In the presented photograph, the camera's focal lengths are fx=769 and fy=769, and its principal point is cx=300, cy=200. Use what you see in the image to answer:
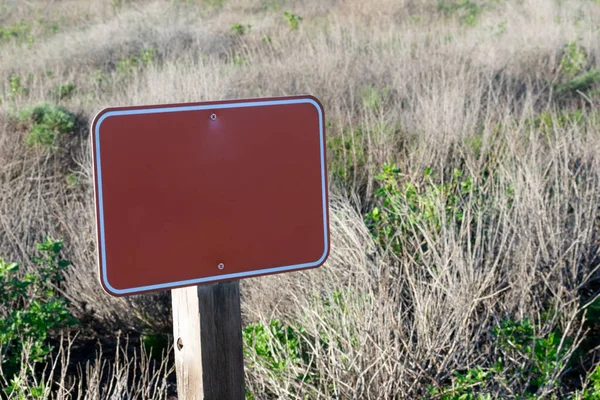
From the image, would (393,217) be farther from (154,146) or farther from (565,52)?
(565,52)

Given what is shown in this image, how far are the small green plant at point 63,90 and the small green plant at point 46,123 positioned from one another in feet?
4.66

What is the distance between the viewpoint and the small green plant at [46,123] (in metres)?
6.45

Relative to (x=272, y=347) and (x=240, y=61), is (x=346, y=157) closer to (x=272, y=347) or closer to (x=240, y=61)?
(x=272, y=347)

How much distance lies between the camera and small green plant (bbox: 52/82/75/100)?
846cm

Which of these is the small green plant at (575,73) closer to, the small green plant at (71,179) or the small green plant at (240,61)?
the small green plant at (240,61)

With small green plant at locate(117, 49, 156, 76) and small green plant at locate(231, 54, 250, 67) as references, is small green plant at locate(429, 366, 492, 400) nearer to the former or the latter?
small green plant at locate(231, 54, 250, 67)

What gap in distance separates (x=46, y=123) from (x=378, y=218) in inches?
A: 149

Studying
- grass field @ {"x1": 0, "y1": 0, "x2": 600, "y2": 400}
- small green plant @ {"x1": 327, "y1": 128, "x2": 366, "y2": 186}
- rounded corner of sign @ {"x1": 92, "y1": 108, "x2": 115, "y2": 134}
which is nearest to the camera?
rounded corner of sign @ {"x1": 92, "y1": 108, "x2": 115, "y2": 134}

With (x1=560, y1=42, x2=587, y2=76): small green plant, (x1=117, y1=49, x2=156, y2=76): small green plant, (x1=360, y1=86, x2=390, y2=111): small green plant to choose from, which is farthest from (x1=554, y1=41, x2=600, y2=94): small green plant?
(x1=117, y1=49, x2=156, y2=76): small green plant

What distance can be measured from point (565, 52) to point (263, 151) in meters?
8.59

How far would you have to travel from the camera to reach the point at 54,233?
4840 mm

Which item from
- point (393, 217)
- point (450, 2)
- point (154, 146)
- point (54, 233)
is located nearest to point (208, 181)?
point (154, 146)

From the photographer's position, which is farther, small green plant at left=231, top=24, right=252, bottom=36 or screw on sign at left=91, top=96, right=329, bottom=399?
small green plant at left=231, top=24, right=252, bottom=36

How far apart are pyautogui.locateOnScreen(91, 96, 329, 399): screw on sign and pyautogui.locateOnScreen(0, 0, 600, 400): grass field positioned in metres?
0.59
